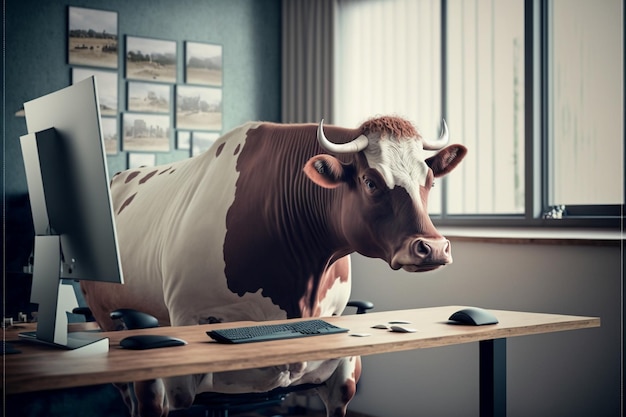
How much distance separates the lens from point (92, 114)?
5.56 feet

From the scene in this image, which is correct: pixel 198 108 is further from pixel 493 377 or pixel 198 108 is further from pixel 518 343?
pixel 493 377

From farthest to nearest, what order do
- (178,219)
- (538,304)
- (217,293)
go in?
(538,304), (178,219), (217,293)

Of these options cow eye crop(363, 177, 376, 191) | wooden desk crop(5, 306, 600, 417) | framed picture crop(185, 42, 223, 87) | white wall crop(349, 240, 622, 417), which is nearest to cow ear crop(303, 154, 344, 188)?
cow eye crop(363, 177, 376, 191)

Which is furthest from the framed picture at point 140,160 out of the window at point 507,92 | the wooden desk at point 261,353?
the wooden desk at point 261,353

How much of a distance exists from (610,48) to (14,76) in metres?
3.30

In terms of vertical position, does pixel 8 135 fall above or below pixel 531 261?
above

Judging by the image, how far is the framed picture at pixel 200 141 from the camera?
501 cm

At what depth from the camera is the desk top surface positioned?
1400mm

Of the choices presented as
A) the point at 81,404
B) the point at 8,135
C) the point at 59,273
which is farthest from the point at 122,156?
the point at 59,273

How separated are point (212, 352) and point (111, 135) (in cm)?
333

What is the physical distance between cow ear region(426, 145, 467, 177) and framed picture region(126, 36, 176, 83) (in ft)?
8.62

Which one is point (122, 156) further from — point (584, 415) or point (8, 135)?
point (584, 415)

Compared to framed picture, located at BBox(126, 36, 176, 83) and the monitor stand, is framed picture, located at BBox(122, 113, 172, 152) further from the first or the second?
the monitor stand

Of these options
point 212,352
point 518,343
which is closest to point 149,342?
point 212,352
